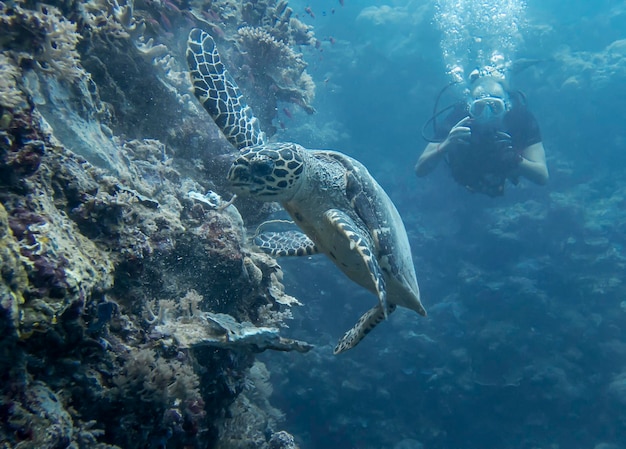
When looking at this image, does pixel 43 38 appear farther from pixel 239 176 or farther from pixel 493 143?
pixel 493 143

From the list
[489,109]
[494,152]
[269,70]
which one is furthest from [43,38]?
[494,152]

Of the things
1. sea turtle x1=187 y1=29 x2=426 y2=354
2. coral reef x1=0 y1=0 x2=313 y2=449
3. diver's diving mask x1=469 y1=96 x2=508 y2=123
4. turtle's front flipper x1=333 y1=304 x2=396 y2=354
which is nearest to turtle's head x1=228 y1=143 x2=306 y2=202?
sea turtle x1=187 y1=29 x2=426 y2=354

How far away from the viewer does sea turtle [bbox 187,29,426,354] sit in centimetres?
283

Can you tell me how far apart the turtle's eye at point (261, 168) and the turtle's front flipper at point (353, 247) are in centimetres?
65

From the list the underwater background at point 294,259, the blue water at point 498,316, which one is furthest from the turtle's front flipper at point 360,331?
the blue water at point 498,316

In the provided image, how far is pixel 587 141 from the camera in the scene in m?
15.4

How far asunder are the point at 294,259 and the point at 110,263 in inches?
366

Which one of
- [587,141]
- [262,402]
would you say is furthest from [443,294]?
[587,141]

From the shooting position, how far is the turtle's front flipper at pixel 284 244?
383 centimetres

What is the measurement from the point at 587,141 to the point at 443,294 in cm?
994

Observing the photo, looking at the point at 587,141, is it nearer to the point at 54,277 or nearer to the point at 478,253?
the point at 478,253

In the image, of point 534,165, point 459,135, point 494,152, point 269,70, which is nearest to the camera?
point 269,70

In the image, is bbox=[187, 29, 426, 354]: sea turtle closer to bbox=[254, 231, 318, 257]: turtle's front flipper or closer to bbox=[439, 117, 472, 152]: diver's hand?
bbox=[254, 231, 318, 257]: turtle's front flipper

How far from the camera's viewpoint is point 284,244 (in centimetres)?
396
